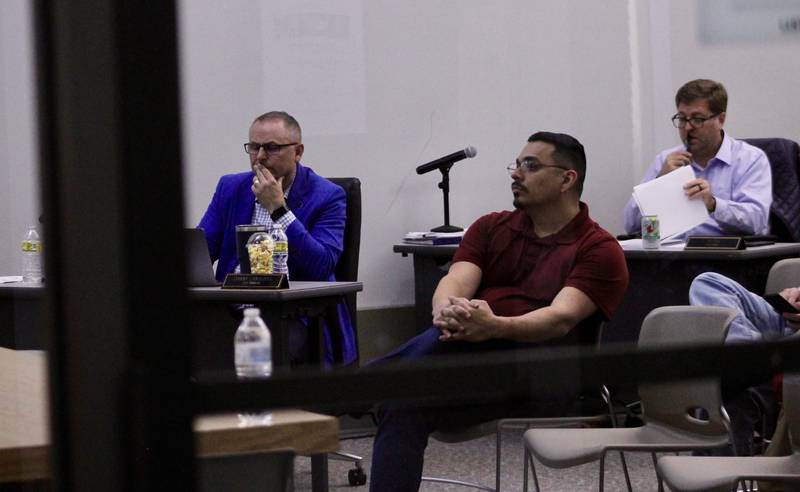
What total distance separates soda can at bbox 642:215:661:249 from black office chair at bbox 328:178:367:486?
0.80 metres

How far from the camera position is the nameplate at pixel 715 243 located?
2.99 m

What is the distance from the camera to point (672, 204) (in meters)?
3.07

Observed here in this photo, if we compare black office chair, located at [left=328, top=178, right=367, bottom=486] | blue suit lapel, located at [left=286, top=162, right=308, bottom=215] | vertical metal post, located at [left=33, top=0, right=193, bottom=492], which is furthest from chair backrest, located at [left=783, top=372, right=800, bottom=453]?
vertical metal post, located at [left=33, top=0, right=193, bottom=492]

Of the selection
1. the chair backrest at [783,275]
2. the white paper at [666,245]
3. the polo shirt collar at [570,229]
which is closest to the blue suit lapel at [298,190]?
the polo shirt collar at [570,229]

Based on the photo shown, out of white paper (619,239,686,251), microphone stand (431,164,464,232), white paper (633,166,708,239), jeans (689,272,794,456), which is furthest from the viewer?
white paper (619,239,686,251)

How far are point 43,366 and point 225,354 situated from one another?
354 mm

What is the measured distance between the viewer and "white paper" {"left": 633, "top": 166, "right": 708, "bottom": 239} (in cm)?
277

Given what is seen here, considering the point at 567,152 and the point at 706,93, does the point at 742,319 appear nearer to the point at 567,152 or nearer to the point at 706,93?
the point at 706,93

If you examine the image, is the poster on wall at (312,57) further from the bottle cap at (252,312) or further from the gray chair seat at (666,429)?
the gray chair seat at (666,429)

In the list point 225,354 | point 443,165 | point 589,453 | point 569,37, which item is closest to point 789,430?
point 589,453

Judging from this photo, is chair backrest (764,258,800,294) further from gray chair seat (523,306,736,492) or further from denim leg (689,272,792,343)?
gray chair seat (523,306,736,492)

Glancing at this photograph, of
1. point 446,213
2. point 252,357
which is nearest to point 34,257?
point 252,357

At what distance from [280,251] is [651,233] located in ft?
3.61

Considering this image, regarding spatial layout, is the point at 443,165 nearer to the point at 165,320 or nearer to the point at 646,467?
the point at 646,467
